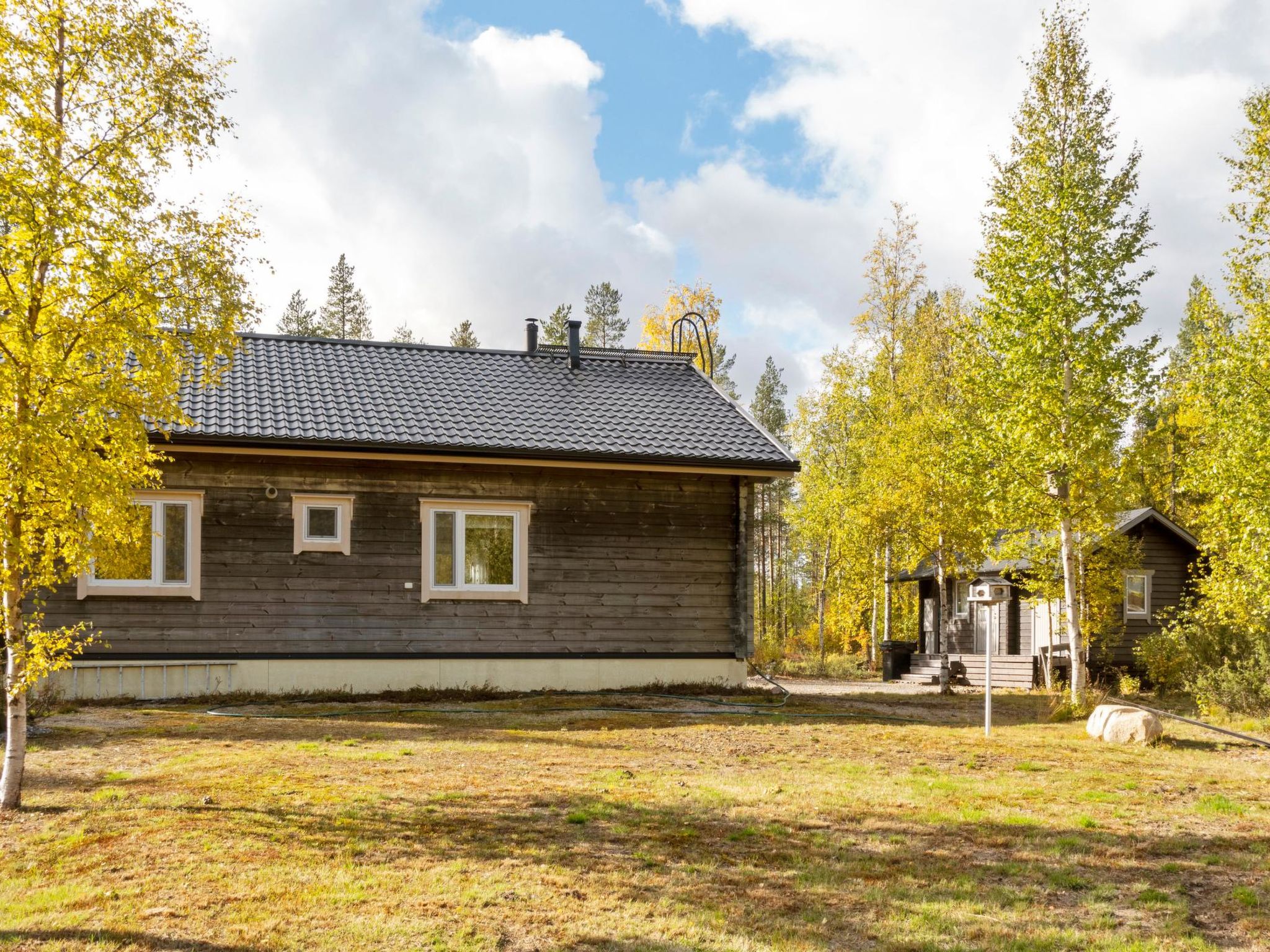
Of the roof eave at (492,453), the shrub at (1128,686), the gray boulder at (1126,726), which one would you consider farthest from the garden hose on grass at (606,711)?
the shrub at (1128,686)

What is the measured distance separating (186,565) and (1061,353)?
41.8 ft

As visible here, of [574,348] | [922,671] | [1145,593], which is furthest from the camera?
[922,671]

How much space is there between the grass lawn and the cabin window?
16077 mm

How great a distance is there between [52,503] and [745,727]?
764cm

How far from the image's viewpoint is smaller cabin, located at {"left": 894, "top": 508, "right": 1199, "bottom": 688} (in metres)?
24.2

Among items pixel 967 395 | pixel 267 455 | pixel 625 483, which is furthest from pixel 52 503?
pixel 967 395

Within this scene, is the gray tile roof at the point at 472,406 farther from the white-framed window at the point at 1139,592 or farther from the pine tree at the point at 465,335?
the pine tree at the point at 465,335

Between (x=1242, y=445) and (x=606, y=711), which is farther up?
(x=1242, y=445)

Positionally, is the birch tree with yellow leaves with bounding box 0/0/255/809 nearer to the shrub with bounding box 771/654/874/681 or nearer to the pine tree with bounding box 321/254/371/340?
the shrub with bounding box 771/654/874/681

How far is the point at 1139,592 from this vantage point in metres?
25.8

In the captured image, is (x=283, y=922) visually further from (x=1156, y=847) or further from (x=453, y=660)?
(x=453, y=660)

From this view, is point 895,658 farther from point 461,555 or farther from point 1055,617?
point 461,555

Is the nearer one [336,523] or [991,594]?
[991,594]

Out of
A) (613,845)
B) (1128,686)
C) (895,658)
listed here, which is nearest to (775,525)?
(895,658)
